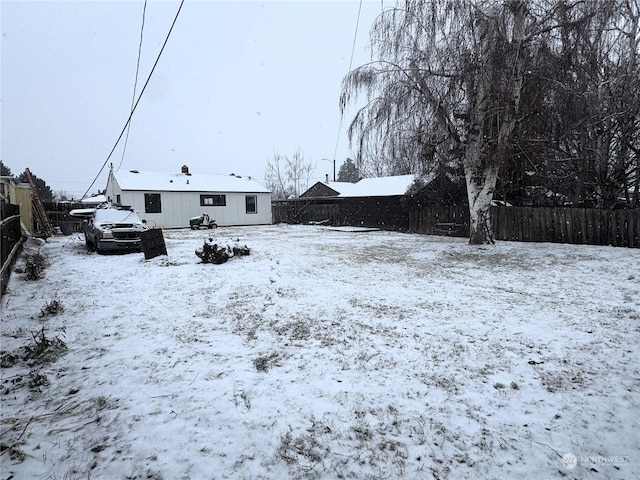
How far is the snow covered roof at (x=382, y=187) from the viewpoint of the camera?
2406 centimetres

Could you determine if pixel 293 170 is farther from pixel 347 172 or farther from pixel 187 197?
pixel 347 172

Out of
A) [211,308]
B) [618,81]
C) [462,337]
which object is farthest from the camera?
[618,81]

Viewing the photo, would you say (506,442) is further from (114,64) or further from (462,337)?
(114,64)

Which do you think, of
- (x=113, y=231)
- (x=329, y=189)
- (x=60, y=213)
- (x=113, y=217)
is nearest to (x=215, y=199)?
(x=60, y=213)

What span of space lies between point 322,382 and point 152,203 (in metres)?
23.6

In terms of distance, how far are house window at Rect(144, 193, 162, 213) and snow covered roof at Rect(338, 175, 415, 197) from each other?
45.3ft

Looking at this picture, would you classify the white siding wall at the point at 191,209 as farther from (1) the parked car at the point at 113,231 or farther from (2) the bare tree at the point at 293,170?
(2) the bare tree at the point at 293,170

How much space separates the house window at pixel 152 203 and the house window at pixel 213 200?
3.00 metres

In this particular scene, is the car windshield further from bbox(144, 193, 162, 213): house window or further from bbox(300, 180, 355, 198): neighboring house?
bbox(300, 180, 355, 198): neighboring house

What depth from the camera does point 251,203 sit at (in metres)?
28.1

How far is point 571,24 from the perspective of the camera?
9930 millimetres

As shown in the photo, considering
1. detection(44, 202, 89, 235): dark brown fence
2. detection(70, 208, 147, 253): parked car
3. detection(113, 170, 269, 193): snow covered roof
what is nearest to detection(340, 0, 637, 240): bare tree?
detection(70, 208, 147, 253): parked car

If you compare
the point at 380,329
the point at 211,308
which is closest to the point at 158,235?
the point at 211,308

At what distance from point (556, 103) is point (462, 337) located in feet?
33.1
